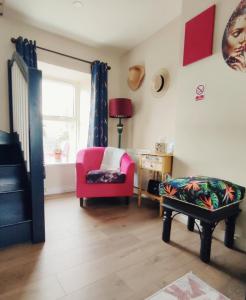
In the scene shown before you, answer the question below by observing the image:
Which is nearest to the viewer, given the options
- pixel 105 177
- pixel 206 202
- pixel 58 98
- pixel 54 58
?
pixel 206 202

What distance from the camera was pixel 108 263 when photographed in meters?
1.43

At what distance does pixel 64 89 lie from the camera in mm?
3523

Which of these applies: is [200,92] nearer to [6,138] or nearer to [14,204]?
[14,204]

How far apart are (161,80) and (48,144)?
2.18m

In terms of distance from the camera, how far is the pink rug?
1137 millimetres

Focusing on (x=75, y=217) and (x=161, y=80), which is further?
(x=161, y=80)

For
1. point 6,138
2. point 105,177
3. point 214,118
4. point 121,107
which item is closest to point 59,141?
point 6,138

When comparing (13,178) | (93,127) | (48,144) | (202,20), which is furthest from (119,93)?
(13,178)

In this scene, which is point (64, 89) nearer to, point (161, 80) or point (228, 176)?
point (161, 80)

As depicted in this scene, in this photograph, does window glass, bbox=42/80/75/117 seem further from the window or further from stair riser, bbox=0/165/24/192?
stair riser, bbox=0/165/24/192

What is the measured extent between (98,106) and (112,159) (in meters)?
0.96

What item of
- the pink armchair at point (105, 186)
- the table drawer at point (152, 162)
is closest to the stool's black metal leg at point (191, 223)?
the table drawer at point (152, 162)

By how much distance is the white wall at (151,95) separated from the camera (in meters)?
2.63

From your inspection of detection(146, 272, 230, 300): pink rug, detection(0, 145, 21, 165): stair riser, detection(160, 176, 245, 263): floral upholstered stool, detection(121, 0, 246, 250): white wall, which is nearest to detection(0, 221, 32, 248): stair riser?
detection(0, 145, 21, 165): stair riser
